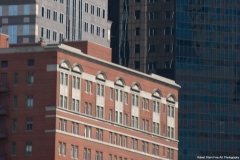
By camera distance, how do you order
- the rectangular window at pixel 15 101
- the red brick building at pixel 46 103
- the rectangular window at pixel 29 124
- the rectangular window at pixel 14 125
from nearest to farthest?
the red brick building at pixel 46 103 < the rectangular window at pixel 29 124 < the rectangular window at pixel 14 125 < the rectangular window at pixel 15 101

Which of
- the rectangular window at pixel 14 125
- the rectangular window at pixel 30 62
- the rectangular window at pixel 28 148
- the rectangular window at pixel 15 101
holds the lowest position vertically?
the rectangular window at pixel 28 148

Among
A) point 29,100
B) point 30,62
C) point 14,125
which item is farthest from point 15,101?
point 30,62

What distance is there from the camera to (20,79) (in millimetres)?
180875

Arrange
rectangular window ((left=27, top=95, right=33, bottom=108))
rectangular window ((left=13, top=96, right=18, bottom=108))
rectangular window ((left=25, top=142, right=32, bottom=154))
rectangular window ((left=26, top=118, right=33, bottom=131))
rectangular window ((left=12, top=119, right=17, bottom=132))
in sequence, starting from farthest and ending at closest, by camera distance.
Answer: rectangular window ((left=13, top=96, right=18, bottom=108)), rectangular window ((left=27, top=95, right=33, bottom=108)), rectangular window ((left=12, top=119, right=17, bottom=132)), rectangular window ((left=26, top=118, right=33, bottom=131)), rectangular window ((left=25, top=142, right=32, bottom=154))

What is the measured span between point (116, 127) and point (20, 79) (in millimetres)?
21543

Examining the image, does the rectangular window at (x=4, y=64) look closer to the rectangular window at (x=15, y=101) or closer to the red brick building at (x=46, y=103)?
the red brick building at (x=46, y=103)

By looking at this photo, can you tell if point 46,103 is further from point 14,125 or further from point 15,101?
point 14,125

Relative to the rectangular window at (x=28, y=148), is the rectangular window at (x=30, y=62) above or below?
above

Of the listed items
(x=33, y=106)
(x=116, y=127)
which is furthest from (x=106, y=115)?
(x=33, y=106)

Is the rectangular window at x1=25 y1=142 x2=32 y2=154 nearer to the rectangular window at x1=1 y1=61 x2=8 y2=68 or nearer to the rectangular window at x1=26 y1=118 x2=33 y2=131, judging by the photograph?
the rectangular window at x1=26 y1=118 x2=33 y2=131

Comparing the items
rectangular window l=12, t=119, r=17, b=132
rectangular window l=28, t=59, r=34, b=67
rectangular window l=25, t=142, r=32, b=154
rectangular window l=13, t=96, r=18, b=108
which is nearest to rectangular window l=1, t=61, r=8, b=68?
rectangular window l=28, t=59, r=34, b=67

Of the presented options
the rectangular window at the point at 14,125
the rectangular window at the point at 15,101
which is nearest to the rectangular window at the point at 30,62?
the rectangular window at the point at 15,101

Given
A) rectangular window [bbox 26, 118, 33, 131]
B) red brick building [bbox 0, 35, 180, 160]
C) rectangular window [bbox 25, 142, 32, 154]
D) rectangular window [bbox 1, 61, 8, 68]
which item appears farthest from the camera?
rectangular window [bbox 1, 61, 8, 68]

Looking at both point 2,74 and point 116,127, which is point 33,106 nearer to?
point 2,74
